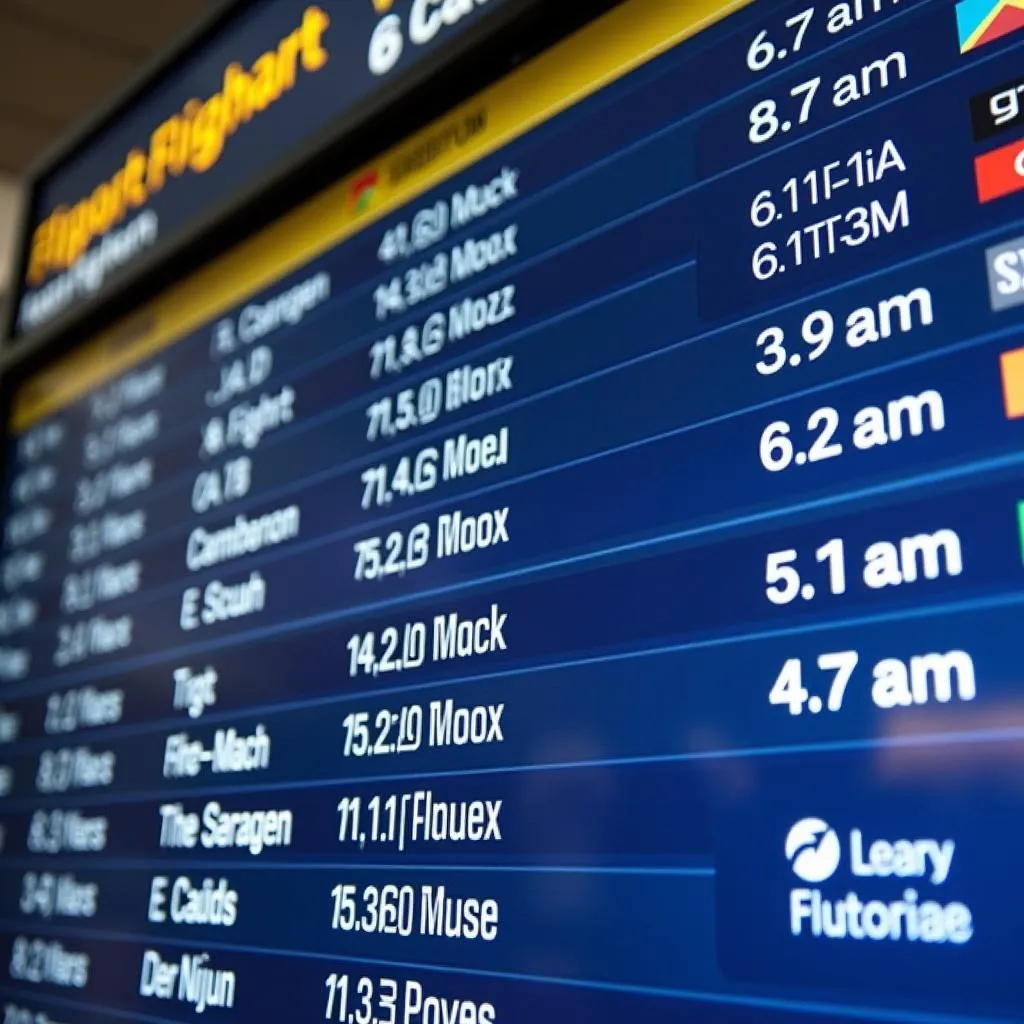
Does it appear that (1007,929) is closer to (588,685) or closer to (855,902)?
(855,902)

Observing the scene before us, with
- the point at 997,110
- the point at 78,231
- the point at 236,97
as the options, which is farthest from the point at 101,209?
the point at 997,110

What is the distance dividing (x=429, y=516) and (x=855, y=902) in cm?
40

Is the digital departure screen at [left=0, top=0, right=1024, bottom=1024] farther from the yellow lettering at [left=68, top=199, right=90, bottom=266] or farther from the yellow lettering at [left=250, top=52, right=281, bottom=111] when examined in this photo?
A: the yellow lettering at [left=68, top=199, right=90, bottom=266]

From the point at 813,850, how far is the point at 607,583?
0.65 feet

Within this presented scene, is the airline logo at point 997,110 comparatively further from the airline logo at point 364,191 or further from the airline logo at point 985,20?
the airline logo at point 364,191

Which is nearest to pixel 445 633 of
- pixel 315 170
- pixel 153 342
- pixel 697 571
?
pixel 697 571

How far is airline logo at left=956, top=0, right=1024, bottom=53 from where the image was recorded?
2.02 ft

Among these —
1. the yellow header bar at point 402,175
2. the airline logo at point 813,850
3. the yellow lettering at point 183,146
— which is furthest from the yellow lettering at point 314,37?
the airline logo at point 813,850

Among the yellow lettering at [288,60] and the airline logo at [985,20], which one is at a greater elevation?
the yellow lettering at [288,60]

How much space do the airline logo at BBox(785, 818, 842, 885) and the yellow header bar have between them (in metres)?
0.49

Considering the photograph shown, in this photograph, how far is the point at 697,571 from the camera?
66cm

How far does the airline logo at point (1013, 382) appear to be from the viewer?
0.55 m

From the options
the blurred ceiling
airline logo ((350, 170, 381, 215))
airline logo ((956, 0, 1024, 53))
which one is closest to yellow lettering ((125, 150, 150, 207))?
airline logo ((350, 170, 381, 215))

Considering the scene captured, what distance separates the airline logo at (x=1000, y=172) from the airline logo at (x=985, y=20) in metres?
0.07
